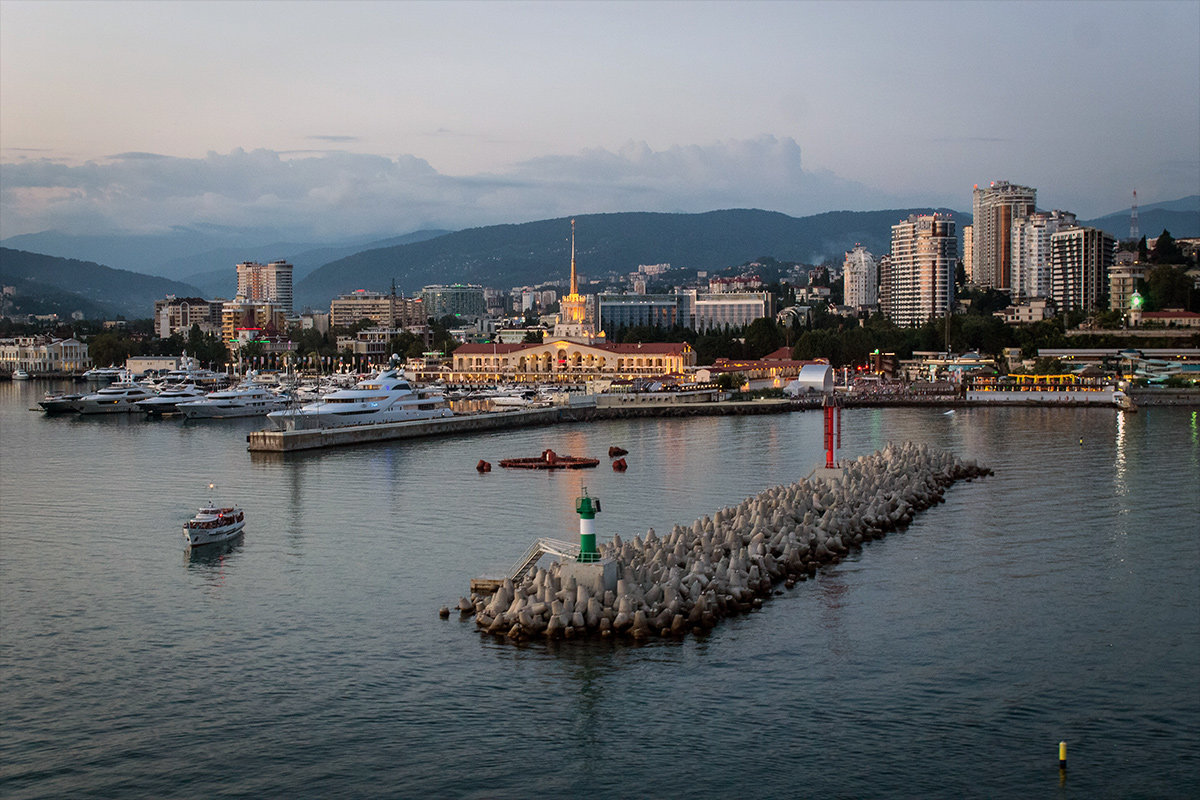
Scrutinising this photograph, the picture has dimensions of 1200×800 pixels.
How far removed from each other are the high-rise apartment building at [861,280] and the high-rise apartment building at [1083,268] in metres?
35.8

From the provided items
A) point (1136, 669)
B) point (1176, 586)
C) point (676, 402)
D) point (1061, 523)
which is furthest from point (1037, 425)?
point (1136, 669)

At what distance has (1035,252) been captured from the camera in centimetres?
11262

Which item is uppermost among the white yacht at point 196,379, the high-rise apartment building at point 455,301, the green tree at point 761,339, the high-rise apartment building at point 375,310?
the high-rise apartment building at point 455,301

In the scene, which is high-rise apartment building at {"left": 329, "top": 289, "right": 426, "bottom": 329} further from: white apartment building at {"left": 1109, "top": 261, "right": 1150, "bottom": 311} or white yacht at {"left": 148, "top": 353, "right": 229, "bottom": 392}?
white apartment building at {"left": 1109, "top": 261, "right": 1150, "bottom": 311}

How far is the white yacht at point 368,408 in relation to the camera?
4128 centimetres

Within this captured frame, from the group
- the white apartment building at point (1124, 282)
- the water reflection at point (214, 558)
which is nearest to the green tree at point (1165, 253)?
the white apartment building at point (1124, 282)

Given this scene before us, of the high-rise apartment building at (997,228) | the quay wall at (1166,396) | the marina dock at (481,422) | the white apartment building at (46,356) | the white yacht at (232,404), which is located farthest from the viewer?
the high-rise apartment building at (997,228)

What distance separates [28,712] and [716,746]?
6.62 m

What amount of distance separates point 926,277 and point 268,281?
416 ft

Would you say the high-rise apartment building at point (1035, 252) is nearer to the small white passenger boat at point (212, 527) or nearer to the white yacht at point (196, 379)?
the white yacht at point (196, 379)

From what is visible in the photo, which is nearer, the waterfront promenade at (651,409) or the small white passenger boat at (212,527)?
the small white passenger boat at (212,527)

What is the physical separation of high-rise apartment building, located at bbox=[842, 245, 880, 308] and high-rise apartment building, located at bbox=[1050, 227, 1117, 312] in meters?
35.8

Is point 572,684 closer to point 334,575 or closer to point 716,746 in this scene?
point 716,746

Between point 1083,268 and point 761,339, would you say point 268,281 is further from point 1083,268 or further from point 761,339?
point 761,339
